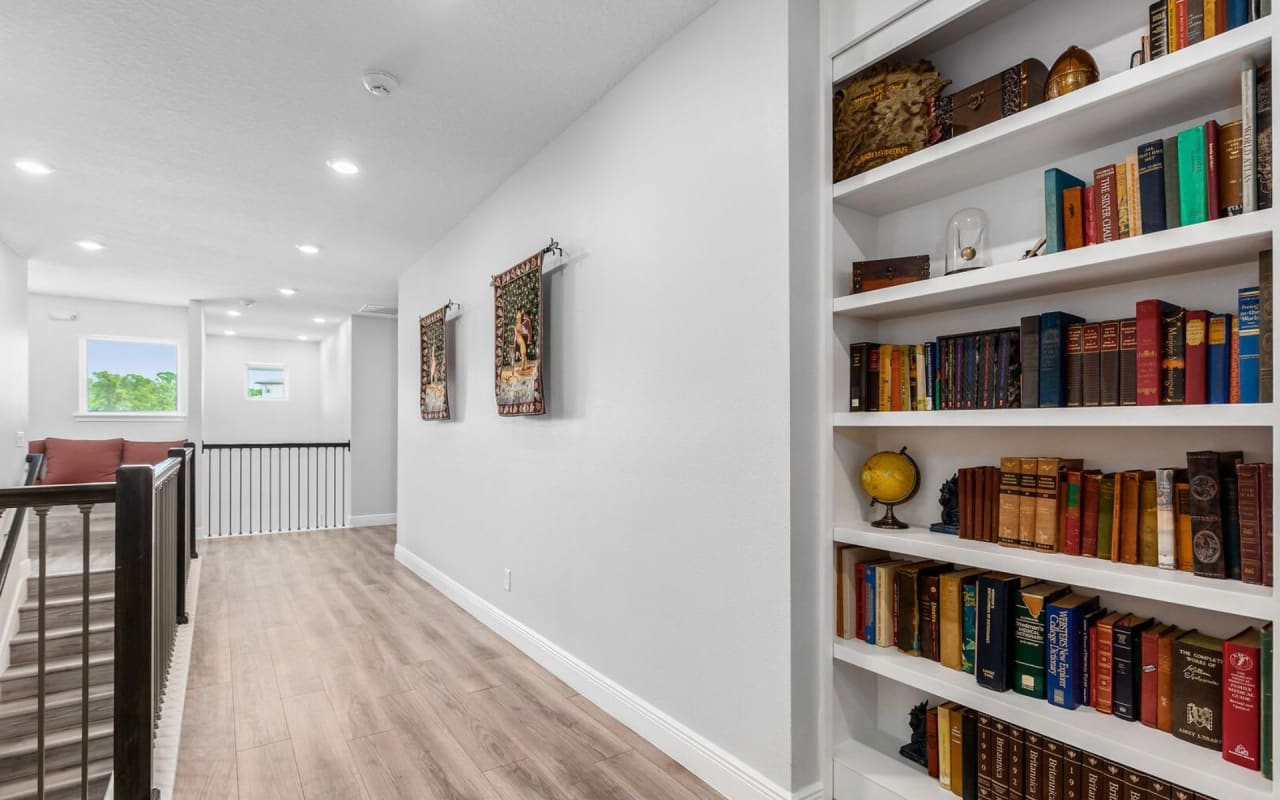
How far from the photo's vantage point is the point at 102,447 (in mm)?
6605

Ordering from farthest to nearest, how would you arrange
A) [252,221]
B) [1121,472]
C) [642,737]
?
[252,221] < [642,737] < [1121,472]

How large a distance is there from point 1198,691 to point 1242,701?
8cm

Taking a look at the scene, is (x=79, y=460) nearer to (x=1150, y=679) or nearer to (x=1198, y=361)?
(x=1150, y=679)

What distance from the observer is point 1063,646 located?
1.54 metres

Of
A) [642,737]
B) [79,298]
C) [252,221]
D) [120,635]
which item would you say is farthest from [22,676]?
[79,298]

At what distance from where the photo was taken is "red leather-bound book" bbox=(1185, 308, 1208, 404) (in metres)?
1.35

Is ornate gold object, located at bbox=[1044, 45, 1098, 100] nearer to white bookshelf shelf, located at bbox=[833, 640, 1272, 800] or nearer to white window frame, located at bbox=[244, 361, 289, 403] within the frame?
white bookshelf shelf, located at bbox=[833, 640, 1272, 800]

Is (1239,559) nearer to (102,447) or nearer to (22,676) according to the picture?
(22,676)

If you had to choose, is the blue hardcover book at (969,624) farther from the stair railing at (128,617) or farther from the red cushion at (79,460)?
the red cushion at (79,460)

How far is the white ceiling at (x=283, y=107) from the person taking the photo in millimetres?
2184

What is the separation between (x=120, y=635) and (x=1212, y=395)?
9.18ft

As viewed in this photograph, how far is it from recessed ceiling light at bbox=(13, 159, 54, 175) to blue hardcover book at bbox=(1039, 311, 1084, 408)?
14.9ft

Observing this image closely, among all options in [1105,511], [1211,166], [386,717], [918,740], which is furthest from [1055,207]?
[386,717]

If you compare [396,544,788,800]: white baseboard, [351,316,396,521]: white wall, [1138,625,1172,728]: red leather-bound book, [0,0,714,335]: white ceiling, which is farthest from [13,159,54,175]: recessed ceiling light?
[1138,625,1172,728]: red leather-bound book
